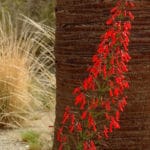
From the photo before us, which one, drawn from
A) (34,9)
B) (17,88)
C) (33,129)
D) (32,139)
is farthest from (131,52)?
(34,9)

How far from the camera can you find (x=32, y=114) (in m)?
7.17

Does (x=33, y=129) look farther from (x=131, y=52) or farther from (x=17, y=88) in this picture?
(x=131, y=52)

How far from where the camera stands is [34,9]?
A: 1066cm

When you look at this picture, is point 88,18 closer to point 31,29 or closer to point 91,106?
point 91,106

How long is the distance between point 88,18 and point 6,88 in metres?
3.80

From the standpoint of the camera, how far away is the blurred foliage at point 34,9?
10625 millimetres

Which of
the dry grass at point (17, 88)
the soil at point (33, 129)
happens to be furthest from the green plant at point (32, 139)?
the dry grass at point (17, 88)

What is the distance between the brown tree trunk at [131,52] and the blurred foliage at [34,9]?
682cm

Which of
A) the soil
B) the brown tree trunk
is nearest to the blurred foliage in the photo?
the soil

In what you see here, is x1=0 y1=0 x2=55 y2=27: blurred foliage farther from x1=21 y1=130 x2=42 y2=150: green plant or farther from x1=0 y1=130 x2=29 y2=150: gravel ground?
x1=21 y1=130 x2=42 y2=150: green plant

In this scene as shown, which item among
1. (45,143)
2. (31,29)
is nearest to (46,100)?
(45,143)

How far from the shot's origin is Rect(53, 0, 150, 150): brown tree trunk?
3680mm

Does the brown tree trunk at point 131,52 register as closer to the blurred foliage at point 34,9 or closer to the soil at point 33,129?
the soil at point 33,129

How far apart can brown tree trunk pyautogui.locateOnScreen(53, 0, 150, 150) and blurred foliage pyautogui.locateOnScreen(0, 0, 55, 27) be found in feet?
22.4
